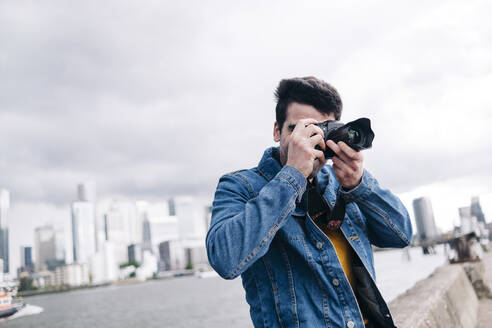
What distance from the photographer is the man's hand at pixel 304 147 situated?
1.21 metres

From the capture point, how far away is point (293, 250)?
121cm

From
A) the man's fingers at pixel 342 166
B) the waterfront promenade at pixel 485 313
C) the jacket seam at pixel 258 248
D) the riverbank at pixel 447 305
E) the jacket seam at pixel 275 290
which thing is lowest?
the waterfront promenade at pixel 485 313

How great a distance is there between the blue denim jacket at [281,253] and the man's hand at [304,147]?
3 cm

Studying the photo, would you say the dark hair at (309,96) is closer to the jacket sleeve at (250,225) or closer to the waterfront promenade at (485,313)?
the jacket sleeve at (250,225)

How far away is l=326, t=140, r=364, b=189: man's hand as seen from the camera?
4.20 ft

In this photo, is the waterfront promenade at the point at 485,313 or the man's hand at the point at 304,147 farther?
the waterfront promenade at the point at 485,313

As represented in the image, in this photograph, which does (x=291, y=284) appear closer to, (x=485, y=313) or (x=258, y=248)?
(x=258, y=248)

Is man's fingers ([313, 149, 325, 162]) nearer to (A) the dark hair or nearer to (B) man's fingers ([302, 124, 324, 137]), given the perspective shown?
(B) man's fingers ([302, 124, 324, 137])

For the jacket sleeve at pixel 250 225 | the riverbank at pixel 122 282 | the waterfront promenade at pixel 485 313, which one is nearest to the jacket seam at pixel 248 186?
the jacket sleeve at pixel 250 225

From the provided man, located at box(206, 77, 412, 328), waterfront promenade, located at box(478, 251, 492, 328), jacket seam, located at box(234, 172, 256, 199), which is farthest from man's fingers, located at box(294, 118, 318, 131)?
waterfront promenade, located at box(478, 251, 492, 328)

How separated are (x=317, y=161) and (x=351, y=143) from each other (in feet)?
0.39

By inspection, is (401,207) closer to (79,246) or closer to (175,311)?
(175,311)

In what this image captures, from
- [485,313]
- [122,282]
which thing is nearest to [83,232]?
[122,282]

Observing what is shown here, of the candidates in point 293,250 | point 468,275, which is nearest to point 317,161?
point 293,250
